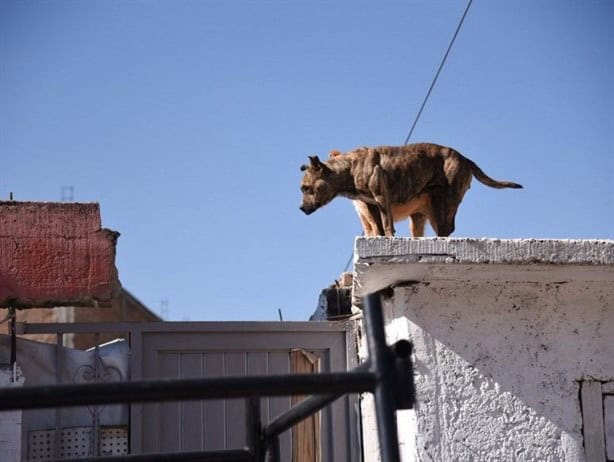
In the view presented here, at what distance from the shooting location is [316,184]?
17.3 ft

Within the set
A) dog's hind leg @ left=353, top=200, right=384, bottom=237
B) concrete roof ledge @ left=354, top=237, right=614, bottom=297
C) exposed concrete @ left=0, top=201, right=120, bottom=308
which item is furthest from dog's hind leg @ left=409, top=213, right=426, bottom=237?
exposed concrete @ left=0, top=201, right=120, bottom=308

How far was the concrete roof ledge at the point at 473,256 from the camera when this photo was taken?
4176 mm

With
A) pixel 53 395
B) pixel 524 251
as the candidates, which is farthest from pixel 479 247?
pixel 53 395

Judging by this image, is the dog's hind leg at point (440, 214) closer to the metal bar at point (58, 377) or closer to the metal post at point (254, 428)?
the metal bar at point (58, 377)

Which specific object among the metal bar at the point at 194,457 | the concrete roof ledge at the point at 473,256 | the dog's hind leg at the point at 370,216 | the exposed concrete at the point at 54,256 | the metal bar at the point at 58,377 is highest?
the dog's hind leg at the point at 370,216

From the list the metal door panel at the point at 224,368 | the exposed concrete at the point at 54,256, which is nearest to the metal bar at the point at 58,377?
the exposed concrete at the point at 54,256

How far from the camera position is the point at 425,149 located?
5.43 m

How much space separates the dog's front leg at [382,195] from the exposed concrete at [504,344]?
68cm

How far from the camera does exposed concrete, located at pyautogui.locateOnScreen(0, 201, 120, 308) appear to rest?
5059mm

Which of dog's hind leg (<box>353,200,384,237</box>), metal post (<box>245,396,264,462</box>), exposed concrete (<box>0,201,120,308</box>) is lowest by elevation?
metal post (<box>245,396,264,462</box>)

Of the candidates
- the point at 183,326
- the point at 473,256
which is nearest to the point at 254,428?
the point at 473,256

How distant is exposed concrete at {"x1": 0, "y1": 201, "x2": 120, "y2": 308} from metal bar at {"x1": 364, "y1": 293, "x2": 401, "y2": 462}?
12.2 ft

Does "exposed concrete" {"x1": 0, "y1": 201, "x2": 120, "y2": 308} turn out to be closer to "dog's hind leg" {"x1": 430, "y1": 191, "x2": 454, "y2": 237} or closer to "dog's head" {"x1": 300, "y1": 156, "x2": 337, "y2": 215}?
"dog's head" {"x1": 300, "y1": 156, "x2": 337, "y2": 215}

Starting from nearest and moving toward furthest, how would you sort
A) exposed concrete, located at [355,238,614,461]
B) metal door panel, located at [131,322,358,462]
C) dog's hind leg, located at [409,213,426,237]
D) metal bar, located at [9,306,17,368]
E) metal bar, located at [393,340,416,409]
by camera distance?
metal bar, located at [393,340,416,409] < exposed concrete, located at [355,238,614,461] < metal bar, located at [9,306,17,368] < metal door panel, located at [131,322,358,462] < dog's hind leg, located at [409,213,426,237]
